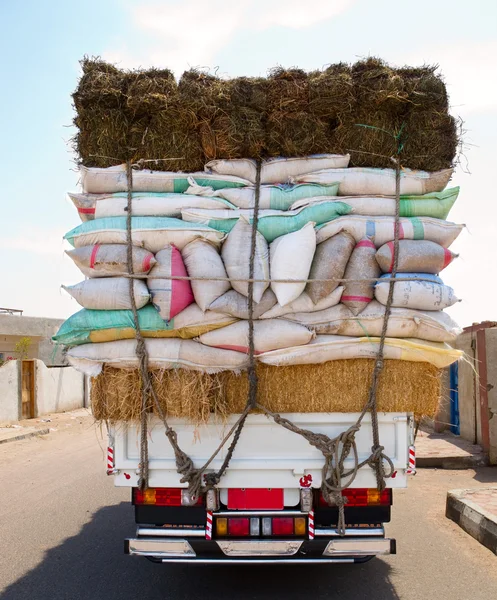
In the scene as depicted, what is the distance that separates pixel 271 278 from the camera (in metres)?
4.12

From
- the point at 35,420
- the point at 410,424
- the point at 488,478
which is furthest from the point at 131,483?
the point at 35,420

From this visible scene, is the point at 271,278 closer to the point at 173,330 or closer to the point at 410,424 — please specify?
the point at 173,330

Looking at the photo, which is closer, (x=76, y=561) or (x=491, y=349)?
(x=76, y=561)

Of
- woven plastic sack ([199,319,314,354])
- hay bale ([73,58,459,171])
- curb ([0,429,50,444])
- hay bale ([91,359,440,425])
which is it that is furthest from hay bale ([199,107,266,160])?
curb ([0,429,50,444])

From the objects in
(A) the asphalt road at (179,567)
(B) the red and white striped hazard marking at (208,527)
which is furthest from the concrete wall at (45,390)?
(B) the red and white striped hazard marking at (208,527)

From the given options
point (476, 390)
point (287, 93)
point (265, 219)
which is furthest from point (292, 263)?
point (476, 390)

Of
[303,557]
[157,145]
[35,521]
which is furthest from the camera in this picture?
[35,521]

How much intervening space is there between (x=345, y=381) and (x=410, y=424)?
532 millimetres

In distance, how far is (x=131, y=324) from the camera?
→ 164 inches

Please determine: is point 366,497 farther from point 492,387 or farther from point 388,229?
point 492,387

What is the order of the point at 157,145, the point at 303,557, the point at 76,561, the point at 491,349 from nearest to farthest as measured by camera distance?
1. the point at 303,557
2. the point at 157,145
3. the point at 76,561
4. the point at 491,349

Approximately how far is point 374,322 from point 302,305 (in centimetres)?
48

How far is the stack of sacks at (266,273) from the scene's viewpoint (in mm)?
4109

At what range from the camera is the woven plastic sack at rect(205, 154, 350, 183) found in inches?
183
